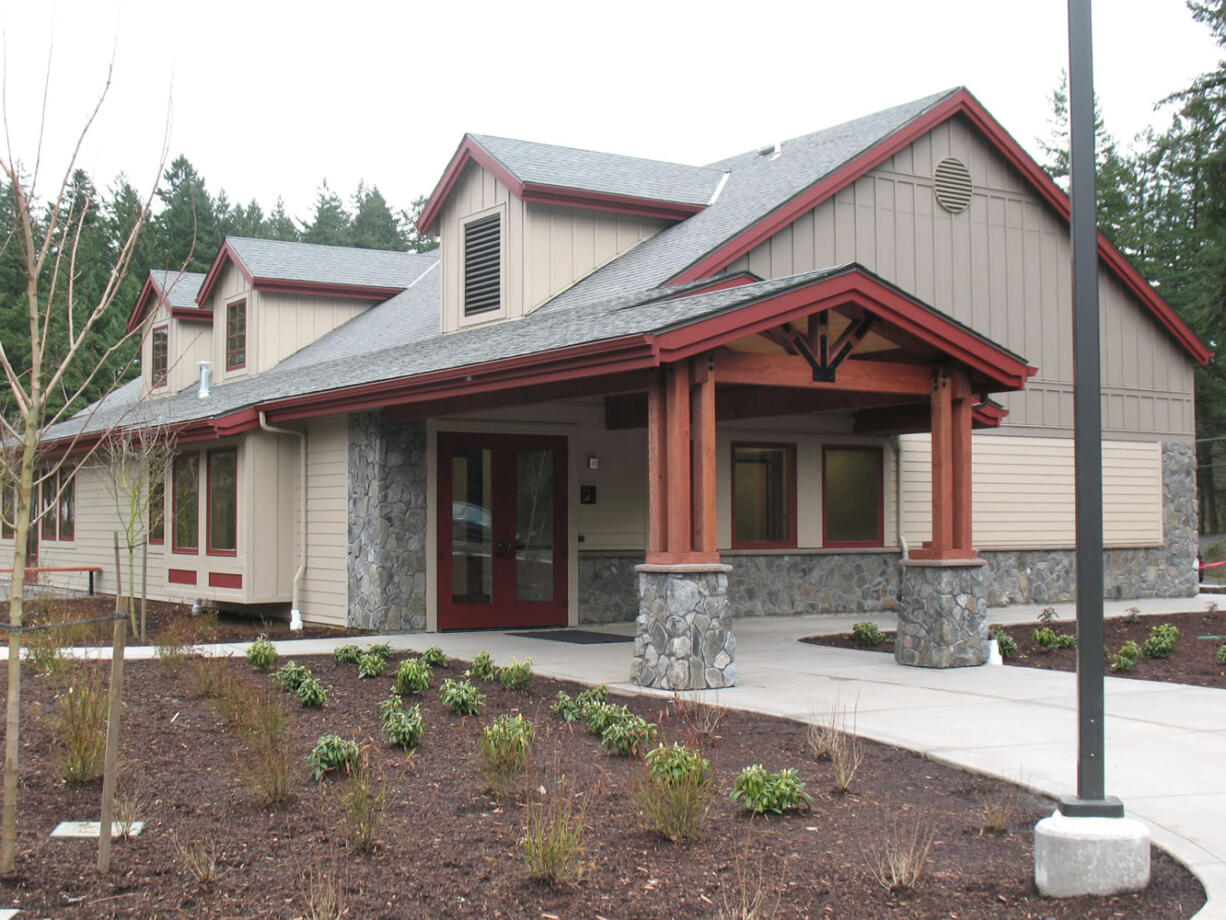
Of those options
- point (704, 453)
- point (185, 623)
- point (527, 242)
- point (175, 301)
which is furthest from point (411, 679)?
point (175, 301)

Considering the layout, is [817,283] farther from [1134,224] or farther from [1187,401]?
[1134,224]

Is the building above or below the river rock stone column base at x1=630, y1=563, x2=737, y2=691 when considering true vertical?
above

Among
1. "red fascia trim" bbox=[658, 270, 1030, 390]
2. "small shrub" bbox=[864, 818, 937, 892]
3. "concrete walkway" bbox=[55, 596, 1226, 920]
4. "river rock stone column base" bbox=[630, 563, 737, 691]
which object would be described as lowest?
"concrete walkway" bbox=[55, 596, 1226, 920]

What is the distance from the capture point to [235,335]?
21.2m

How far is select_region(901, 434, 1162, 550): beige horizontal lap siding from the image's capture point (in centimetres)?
1761

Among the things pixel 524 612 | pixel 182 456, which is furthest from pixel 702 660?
pixel 182 456

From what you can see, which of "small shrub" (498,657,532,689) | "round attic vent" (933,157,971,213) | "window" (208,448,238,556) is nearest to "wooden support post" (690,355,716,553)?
"small shrub" (498,657,532,689)

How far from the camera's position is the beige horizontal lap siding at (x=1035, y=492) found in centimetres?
1761

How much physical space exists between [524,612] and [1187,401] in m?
12.0

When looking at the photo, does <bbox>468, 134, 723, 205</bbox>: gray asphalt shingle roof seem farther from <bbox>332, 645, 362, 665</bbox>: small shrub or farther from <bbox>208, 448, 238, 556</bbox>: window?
<bbox>332, 645, 362, 665</bbox>: small shrub

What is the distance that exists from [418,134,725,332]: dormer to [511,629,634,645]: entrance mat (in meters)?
4.05

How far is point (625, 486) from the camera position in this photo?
15.6 meters

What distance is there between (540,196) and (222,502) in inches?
237

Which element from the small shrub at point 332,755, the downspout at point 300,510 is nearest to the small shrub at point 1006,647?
the small shrub at point 332,755
